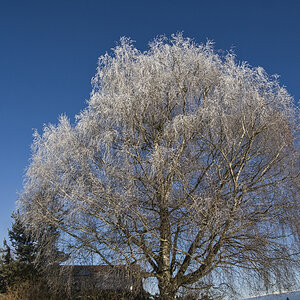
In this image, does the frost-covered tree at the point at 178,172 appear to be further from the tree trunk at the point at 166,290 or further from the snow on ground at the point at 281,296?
the snow on ground at the point at 281,296

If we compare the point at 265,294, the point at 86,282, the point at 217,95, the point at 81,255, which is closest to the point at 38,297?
the point at 86,282

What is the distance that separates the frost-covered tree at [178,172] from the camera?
830 cm

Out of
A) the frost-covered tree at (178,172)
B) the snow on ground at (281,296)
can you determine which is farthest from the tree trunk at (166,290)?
the snow on ground at (281,296)

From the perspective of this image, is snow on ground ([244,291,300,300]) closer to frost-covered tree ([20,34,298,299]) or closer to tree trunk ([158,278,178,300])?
frost-covered tree ([20,34,298,299])

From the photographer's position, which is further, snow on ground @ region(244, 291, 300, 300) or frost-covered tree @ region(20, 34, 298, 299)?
snow on ground @ region(244, 291, 300, 300)

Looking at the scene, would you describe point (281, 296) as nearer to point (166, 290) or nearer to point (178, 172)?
point (166, 290)

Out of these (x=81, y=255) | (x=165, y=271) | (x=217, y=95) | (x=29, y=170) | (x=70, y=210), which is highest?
(x=217, y=95)

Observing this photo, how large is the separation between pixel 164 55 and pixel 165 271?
6.68m

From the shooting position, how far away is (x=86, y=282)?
1122 centimetres

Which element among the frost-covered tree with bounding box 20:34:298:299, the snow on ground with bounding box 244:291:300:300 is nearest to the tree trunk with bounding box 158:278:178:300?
the frost-covered tree with bounding box 20:34:298:299

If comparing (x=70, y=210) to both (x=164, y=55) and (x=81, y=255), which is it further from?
(x=164, y=55)

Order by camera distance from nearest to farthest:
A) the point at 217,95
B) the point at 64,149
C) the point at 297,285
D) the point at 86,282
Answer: the point at 297,285 < the point at 217,95 < the point at 64,149 < the point at 86,282

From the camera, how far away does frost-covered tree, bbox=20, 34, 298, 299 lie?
8305mm

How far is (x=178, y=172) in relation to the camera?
802 cm
